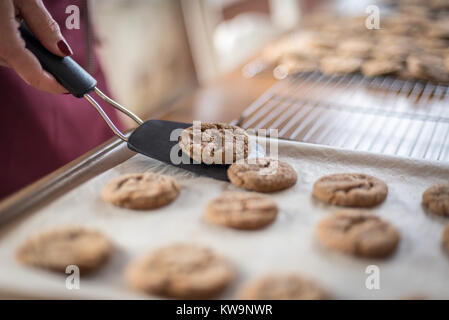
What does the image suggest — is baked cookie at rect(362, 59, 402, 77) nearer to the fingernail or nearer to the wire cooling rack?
the wire cooling rack

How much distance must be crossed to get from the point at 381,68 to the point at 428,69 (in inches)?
6.4

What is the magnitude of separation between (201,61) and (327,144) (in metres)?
1.55

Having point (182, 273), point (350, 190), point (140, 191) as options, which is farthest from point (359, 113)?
point (182, 273)

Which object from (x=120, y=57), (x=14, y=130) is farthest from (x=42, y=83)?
(x=120, y=57)

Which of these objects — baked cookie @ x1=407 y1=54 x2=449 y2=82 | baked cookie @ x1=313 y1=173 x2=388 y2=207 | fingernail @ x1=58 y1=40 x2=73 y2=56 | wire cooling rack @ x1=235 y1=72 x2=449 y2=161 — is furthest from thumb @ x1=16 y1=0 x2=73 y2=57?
baked cookie @ x1=407 y1=54 x2=449 y2=82

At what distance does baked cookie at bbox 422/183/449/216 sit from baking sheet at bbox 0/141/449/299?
0.02m

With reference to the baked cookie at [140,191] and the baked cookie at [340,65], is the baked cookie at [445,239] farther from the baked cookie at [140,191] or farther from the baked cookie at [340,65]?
the baked cookie at [340,65]

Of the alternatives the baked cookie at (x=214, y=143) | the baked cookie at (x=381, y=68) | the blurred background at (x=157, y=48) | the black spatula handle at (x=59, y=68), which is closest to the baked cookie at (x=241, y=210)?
the baked cookie at (x=214, y=143)

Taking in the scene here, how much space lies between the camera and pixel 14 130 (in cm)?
129

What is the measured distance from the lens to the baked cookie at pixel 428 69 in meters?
1.50

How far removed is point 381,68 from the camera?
160cm

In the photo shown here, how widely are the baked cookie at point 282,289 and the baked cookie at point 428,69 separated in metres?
1.14

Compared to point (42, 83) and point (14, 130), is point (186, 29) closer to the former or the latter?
point (14, 130)

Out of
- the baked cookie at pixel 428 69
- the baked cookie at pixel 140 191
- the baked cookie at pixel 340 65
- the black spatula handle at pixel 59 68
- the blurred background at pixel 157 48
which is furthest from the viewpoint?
the blurred background at pixel 157 48
